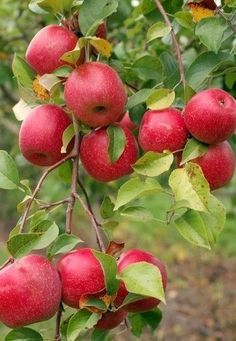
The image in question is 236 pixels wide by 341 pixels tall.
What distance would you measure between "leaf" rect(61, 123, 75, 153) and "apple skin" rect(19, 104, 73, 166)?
0.06 ft

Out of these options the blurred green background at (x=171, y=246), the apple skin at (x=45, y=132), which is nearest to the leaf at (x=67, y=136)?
the apple skin at (x=45, y=132)

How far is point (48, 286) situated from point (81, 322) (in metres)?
0.06

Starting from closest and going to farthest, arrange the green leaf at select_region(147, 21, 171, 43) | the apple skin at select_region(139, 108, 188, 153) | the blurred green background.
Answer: the apple skin at select_region(139, 108, 188, 153) < the green leaf at select_region(147, 21, 171, 43) < the blurred green background

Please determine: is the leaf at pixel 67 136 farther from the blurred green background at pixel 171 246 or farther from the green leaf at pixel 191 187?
the blurred green background at pixel 171 246

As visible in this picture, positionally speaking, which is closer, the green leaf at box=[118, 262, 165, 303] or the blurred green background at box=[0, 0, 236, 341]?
the green leaf at box=[118, 262, 165, 303]

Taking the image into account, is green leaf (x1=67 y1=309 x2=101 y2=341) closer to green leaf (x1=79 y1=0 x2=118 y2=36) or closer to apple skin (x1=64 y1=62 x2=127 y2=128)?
apple skin (x1=64 y1=62 x2=127 y2=128)

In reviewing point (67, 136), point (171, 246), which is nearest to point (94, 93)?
point (67, 136)

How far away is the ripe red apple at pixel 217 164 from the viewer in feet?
3.05

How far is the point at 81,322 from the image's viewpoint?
874 millimetres

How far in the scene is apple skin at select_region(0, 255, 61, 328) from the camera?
0.86 m

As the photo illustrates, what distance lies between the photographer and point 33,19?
2246mm

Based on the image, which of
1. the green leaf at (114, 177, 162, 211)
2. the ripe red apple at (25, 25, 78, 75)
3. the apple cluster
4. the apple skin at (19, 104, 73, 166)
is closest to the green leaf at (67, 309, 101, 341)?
the apple cluster

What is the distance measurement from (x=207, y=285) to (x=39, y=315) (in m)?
3.59

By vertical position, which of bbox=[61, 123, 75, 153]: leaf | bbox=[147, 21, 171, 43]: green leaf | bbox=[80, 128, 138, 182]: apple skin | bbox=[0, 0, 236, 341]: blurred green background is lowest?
bbox=[0, 0, 236, 341]: blurred green background
